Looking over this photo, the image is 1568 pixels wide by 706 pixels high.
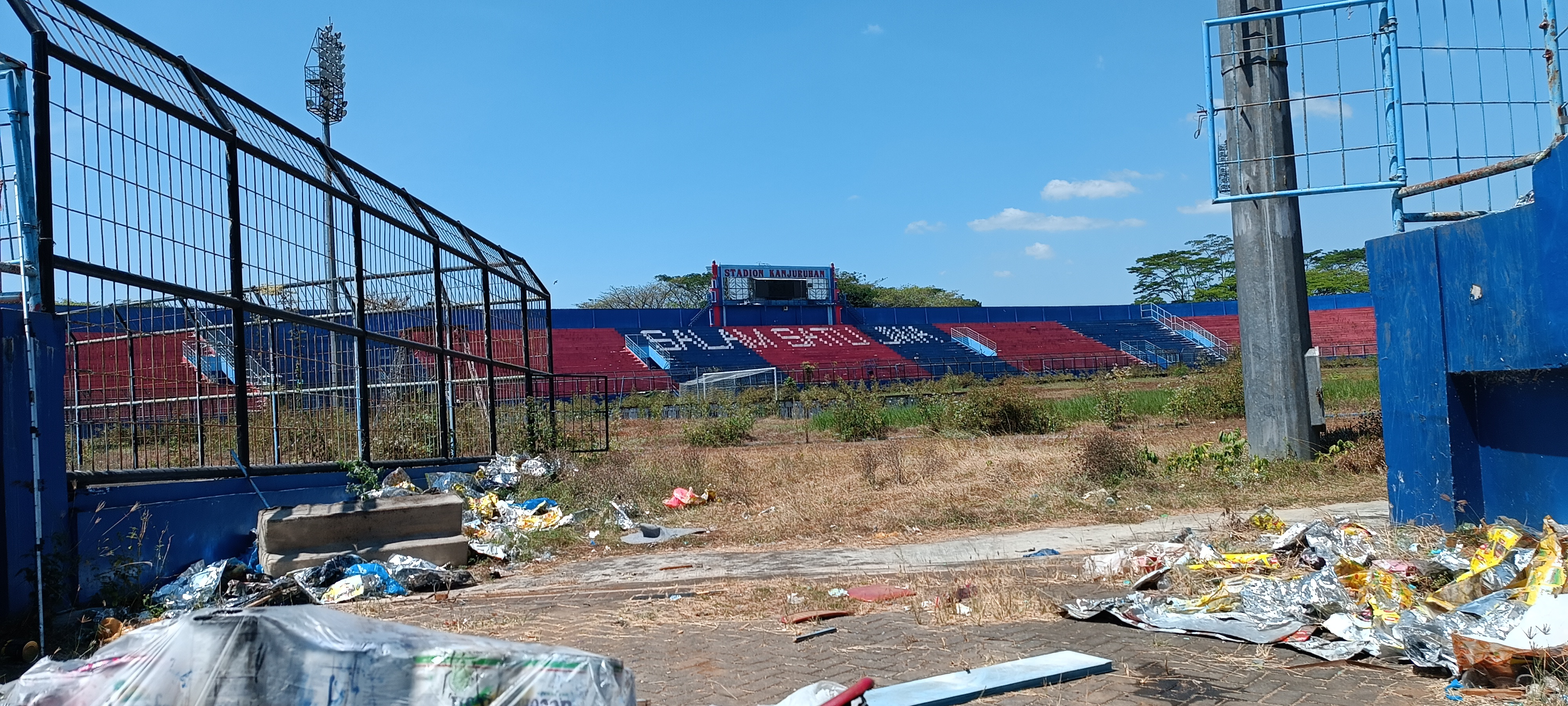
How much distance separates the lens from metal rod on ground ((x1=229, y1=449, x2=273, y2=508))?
7.35 metres

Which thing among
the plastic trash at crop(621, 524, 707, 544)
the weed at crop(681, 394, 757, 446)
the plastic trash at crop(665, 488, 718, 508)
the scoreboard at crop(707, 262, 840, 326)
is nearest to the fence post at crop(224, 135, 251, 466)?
the plastic trash at crop(621, 524, 707, 544)

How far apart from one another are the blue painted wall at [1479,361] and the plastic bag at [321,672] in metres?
5.32

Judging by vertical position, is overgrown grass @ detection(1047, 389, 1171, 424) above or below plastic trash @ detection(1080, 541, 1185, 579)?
above

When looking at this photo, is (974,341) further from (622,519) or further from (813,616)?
(813,616)

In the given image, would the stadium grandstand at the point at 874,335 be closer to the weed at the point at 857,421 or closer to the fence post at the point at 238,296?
the weed at the point at 857,421

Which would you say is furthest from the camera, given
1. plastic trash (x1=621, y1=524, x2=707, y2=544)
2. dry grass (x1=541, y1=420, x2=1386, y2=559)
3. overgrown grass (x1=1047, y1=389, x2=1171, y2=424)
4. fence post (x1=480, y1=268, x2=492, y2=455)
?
overgrown grass (x1=1047, y1=389, x2=1171, y2=424)

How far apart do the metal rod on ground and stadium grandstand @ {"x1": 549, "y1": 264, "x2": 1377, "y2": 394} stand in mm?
35559

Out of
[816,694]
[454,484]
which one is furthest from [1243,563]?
[454,484]

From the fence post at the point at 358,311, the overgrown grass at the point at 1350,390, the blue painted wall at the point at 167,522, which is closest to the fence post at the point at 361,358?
the fence post at the point at 358,311

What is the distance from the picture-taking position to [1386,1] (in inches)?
281

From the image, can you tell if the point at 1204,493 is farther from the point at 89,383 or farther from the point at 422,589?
the point at 89,383

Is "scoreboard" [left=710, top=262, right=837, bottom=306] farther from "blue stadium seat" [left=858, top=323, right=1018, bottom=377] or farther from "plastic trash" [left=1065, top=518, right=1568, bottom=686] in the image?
"plastic trash" [left=1065, top=518, right=1568, bottom=686]

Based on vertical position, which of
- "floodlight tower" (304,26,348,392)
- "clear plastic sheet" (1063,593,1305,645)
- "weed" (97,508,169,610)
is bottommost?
"clear plastic sheet" (1063,593,1305,645)

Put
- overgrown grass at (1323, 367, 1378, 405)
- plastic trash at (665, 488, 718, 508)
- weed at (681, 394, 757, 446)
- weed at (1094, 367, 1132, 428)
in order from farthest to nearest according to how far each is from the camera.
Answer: weed at (681, 394, 757, 446) → weed at (1094, 367, 1132, 428) → overgrown grass at (1323, 367, 1378, 405) → plastic trash at (665, 488, 718, 508)
